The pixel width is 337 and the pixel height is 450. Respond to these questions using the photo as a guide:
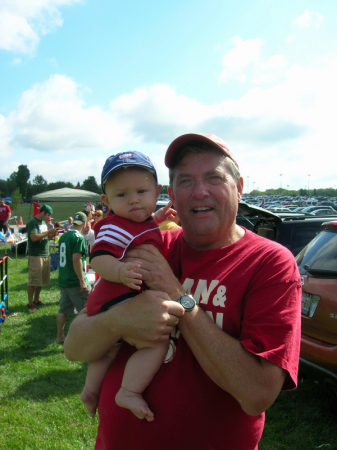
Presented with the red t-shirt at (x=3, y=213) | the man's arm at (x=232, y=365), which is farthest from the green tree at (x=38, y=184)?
the man's arm at (x=232, y=365)

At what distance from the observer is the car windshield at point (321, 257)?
358cm

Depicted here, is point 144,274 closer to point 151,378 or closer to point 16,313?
point 151,378

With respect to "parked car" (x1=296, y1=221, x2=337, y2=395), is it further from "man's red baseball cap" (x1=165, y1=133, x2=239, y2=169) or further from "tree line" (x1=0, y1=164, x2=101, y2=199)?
"tree line" (x1=0, y1=164, x2=101, y2=199)

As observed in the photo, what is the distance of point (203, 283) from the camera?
1.56m

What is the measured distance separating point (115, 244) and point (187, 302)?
0.45 metres

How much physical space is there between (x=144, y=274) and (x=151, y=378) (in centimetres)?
45

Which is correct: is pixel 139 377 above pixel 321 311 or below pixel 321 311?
above

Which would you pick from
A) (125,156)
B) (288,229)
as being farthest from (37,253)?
(125,156)

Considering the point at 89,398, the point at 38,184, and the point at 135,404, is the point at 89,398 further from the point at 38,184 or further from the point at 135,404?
the point at 38,184

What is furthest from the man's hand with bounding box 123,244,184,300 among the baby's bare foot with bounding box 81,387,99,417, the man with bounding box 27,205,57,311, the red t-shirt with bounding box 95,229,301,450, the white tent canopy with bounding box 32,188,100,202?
the white tent canopy with bounding box 32,188,100,202

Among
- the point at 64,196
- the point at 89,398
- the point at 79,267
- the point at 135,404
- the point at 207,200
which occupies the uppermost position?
the point at 207,200

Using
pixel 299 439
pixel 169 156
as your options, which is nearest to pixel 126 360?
pixel 169 156

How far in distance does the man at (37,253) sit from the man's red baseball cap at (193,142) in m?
7.09

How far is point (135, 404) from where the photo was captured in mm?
1440
